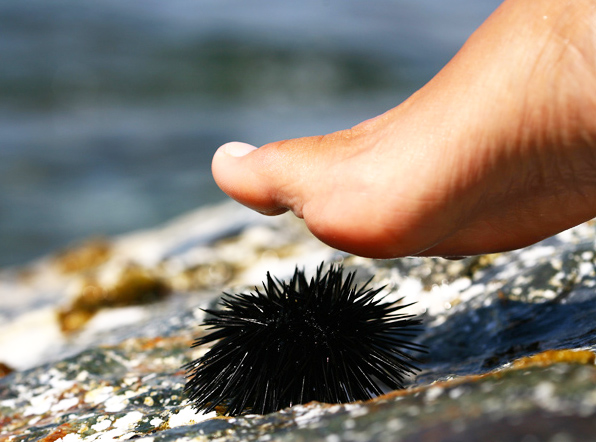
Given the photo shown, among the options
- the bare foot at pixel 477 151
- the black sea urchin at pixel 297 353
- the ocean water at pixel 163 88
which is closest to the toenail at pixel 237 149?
the bare foot at pixel 477 151

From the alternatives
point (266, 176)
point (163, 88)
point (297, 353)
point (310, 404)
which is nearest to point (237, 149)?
point (266, 176)

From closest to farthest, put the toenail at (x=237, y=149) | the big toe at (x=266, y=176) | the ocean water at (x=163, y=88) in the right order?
the big toe at (x=266, y=176) → the toenail at (x=237, y=149) → the ocean water at (x=163, y=88)

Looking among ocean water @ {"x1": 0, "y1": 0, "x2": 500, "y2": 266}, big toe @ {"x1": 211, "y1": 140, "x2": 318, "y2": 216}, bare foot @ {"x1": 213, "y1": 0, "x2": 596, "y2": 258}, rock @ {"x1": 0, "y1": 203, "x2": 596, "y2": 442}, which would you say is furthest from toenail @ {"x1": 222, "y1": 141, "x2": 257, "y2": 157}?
ocean water @ {"x1": 0, "y1": 0, "x2": 500, "y2": 266}

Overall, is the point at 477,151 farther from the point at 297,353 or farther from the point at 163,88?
the point at 163,88

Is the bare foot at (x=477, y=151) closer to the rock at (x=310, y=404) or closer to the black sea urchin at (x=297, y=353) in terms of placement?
the black sea urchin at (x=297, y=353)

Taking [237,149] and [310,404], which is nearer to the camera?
[310,404]

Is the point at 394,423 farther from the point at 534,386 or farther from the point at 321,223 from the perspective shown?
the point at 321,223

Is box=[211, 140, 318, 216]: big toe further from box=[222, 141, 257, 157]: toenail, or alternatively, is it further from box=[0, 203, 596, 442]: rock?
box=[0, 203, 596, 442]: rock
